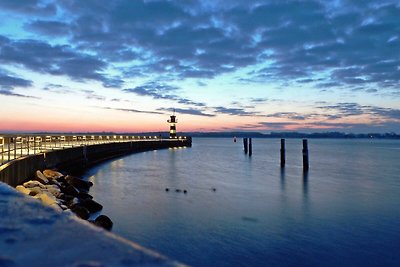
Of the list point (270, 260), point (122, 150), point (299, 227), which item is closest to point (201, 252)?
point (270, 260)

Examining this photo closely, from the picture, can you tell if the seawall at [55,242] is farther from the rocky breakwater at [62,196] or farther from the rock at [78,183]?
the rock at [78,183]

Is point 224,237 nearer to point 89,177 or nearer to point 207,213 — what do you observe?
point 207,213

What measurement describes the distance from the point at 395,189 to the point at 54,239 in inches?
897

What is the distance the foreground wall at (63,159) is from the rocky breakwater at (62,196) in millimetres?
446

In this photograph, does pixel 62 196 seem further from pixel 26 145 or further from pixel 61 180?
pixel 26 145

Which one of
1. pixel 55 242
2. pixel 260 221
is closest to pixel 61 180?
pixel 260 221

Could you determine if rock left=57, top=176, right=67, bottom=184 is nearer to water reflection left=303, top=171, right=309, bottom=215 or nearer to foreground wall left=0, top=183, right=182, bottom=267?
water reflection left=303, top=171, right=309, bottom=215

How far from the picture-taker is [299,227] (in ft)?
37.9

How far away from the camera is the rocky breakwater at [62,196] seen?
10.0 meters

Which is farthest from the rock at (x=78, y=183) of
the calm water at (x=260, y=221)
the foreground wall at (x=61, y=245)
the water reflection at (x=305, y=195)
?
the foreground wall at (x=61, y=245)

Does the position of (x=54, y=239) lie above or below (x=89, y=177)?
above

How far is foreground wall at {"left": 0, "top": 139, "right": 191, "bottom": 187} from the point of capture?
11.3m

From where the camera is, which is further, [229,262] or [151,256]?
[229,262]

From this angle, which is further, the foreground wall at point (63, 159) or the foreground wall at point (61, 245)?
the foreground wall at point (63, 159)
